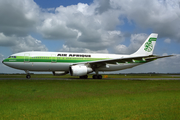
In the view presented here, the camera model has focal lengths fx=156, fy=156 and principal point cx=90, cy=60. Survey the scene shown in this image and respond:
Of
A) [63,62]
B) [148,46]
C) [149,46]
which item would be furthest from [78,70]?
[149,46]

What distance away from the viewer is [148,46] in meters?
30.3

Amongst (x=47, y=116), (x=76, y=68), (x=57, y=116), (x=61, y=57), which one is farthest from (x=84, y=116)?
(x=61, y=57)

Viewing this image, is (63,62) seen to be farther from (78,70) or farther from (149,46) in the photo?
(149,46)

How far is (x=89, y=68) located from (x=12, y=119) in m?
19.5

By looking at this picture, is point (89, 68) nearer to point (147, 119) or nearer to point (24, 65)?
point (24, 65)

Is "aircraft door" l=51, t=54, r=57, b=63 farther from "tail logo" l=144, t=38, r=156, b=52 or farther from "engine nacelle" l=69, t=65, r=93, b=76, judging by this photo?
"tail logo" l=144, t=38, r=156, b=52

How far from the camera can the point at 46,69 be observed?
23.9 metres

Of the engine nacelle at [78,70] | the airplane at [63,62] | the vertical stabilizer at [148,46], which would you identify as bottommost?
the engine nacelle at [78,70]

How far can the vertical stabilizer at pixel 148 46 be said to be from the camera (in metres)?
30.3

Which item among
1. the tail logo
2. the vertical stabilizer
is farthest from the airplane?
the tail logo

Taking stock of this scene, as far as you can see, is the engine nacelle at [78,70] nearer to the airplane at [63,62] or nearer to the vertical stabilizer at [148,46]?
the airplane at [63,62]

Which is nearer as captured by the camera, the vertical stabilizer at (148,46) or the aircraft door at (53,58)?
the aircraft door at (53,58)

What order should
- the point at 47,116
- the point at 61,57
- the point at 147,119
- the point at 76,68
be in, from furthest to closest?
the point at 61,57, the point at 76,68, the point at 47,116, the point at 147,119

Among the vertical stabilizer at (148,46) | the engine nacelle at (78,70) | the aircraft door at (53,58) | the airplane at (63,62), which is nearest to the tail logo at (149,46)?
the vertical stabilizer at (148,46)
